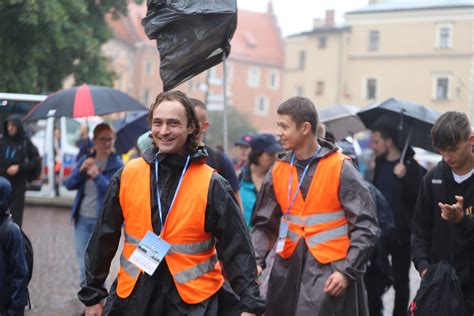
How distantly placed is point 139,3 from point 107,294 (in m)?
14.3

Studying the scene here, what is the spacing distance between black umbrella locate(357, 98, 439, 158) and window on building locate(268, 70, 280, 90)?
75.4 meters

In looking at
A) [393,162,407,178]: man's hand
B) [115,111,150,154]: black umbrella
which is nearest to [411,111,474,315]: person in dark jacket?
[393,162,407,178]: man's hand

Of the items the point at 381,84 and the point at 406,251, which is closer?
the point at 406,251

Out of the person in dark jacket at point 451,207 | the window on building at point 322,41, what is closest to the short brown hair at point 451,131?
the person in dark jacket at point 451,207

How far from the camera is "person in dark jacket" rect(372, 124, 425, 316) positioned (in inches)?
313

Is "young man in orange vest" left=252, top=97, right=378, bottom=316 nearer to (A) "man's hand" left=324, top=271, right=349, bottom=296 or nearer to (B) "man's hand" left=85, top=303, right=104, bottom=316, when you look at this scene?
(A) "man's hand" left=324, top=271, right=349, bottom=296

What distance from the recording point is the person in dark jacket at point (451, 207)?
500cm

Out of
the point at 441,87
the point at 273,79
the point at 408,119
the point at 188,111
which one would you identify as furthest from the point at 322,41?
the point at 188,111

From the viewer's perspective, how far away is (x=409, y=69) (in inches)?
2591

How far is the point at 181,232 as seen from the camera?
158 inches

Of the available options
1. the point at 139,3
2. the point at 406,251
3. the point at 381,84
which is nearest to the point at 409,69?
the point at 381,84

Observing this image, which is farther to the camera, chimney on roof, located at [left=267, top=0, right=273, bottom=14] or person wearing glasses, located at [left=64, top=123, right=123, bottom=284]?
chimney on roof, located at [left=267, top=0, right=273, bottom=14]

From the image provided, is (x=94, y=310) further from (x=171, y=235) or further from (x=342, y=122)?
(x=342, y=122)

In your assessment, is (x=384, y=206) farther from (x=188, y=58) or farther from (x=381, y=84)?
(x=381, y=84)
